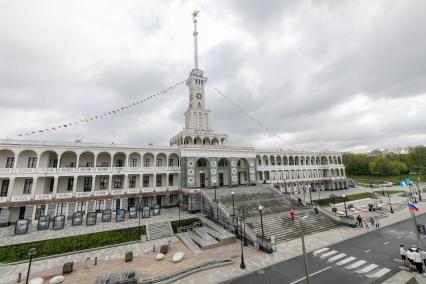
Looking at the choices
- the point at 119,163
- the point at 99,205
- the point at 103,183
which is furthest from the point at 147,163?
the point at 99,205

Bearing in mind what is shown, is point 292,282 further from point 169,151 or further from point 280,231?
point 169,151

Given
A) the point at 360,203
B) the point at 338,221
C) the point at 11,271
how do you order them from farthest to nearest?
the point at 360,203, the point at 338,221, the point at 11,271

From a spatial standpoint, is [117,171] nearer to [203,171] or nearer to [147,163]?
[147,163]

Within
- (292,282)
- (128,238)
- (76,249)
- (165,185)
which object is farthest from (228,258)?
(165,185)

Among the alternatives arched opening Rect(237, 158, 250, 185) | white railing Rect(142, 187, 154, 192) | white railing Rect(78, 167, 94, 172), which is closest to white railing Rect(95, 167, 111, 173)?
white railing Rect(78, 167, 94, 172)

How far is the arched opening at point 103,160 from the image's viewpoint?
1484 inches

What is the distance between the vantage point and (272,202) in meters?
34.0

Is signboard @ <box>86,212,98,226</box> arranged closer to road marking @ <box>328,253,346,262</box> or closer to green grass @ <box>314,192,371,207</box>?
road marking @ <box>328,253,346,262</box>

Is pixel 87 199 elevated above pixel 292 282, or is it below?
above

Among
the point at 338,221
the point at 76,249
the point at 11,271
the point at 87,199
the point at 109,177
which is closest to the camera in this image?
the point at 11,271

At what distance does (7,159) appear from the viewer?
31453mm

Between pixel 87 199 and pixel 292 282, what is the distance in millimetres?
32825

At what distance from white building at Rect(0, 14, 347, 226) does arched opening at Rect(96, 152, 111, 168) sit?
167 millimetres

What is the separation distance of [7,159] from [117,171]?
1619cm
